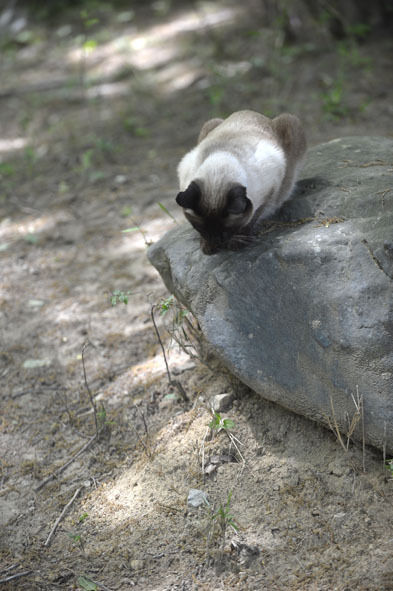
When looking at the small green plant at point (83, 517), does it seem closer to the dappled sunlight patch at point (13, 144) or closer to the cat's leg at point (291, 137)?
the cat's leg at point (291, 137)

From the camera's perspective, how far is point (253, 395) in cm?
344

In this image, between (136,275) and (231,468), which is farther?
(136,275)

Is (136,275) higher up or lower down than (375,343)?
lower down

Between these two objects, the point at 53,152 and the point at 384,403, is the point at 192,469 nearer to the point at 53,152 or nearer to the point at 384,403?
the point at 384,403

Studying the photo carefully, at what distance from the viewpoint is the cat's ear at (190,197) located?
127 inches

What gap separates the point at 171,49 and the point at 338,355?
30.0 ft

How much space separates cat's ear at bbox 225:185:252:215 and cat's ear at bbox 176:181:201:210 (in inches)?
7.6

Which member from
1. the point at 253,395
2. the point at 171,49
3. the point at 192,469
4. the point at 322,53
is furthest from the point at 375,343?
the point at 171,49

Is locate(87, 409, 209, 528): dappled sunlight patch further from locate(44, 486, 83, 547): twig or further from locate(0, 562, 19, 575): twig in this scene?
locate(0, 562, 19, 575): twig

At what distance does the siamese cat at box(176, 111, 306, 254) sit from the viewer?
3295 mm

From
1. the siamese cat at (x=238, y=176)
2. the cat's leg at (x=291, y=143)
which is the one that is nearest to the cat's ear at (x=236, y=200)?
the siamese cat at (x=238, y=176)

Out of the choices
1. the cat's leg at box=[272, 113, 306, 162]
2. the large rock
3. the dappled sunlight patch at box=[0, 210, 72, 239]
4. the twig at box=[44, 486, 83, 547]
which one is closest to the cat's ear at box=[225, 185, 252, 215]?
the large rock

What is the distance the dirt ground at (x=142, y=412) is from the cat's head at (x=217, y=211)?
2.53 ft

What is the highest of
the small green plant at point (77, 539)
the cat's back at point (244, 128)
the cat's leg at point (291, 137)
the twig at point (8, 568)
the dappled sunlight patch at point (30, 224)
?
the cat's back at point (244, 128)
